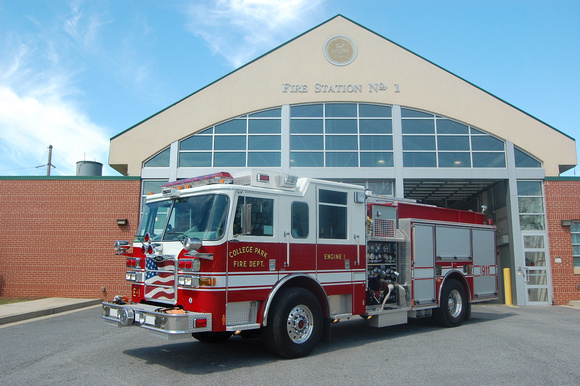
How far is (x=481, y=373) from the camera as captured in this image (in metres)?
6.40

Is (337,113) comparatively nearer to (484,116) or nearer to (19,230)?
(484,116)

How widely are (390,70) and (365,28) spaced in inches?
75.1

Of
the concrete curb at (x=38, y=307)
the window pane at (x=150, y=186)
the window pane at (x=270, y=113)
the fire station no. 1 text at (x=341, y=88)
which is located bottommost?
the concrete curb at (x=38, y=307)

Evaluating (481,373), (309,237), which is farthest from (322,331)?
(481,373)

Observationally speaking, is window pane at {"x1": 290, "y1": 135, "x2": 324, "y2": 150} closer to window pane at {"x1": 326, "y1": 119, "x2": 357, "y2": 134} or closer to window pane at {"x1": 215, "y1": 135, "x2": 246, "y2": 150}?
window pane at {"x1": 326, "y1": 119, "x2": 357, "y2": 134}

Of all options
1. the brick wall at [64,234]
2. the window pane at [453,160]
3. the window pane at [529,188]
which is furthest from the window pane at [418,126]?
the brick wall at [64,234]

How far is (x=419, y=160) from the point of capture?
17.2 metres

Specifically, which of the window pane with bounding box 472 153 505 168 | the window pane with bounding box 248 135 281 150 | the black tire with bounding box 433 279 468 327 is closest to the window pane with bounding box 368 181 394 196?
the window pane with bounding box 472 153 505 168

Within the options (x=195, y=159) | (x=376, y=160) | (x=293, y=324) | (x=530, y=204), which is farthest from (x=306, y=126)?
(x=293, y=324)

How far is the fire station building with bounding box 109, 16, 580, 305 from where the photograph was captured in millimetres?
16984

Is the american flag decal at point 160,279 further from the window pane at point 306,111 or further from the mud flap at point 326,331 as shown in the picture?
the window pane at point 306,111

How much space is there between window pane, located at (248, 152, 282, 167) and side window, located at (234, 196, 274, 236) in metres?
9.77

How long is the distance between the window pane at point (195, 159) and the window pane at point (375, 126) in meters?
5.80

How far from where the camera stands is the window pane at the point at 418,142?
17.3m
